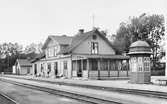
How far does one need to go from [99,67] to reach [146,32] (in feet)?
103

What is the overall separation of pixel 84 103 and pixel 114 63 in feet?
86.3

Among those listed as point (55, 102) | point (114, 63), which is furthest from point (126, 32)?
point (55, 102)

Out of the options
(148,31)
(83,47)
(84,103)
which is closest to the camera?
(84,103)

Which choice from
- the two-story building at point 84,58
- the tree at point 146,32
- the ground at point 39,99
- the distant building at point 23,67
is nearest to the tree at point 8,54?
the distant building at point 23,67

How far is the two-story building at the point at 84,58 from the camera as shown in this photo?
35219 millimetres

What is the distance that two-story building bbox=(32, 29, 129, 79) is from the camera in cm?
3522

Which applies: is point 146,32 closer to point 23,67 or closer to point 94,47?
point 94,47

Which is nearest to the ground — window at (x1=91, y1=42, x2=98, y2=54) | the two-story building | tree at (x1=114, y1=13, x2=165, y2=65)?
the two-story building

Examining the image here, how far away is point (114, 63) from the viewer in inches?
1501

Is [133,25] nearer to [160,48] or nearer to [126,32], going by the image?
[126,32]

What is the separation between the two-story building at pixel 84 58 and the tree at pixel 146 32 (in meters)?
21.2

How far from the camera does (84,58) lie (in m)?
33.2

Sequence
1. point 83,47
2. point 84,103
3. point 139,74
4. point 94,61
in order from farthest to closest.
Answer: point 83,47
point 94,61
point 139,74
point 84,103

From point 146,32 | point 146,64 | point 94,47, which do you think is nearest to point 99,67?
point 94,47
